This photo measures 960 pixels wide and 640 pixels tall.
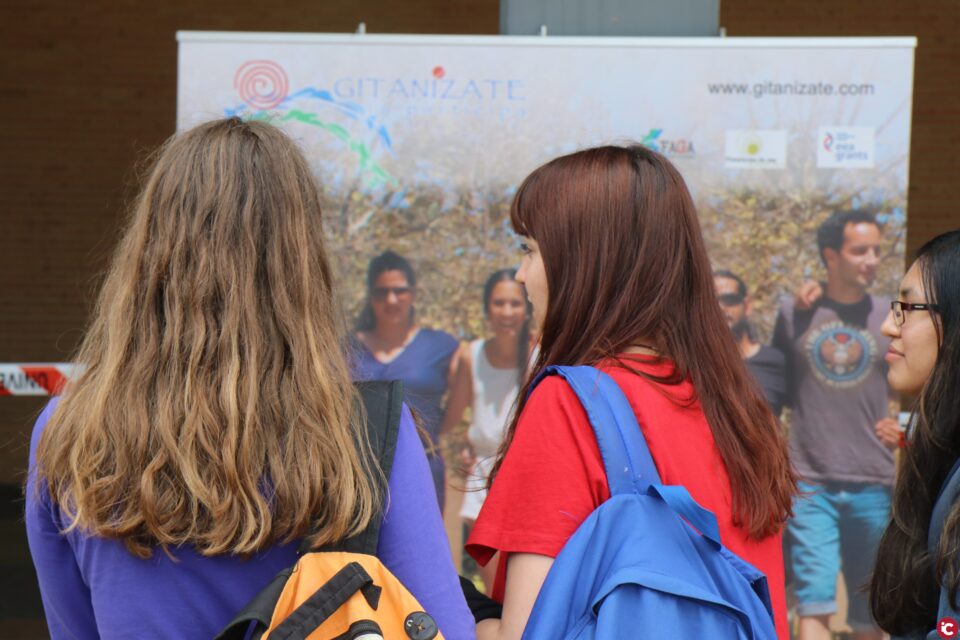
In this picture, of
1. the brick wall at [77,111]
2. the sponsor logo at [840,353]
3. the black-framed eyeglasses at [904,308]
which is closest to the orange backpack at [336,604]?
the black-framed eyeglasses at [904,308]

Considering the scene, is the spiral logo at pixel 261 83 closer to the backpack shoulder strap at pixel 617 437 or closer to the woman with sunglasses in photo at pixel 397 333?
the woman with sunglasses in photo at pixel 397 333

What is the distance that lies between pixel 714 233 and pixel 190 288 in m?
2.78

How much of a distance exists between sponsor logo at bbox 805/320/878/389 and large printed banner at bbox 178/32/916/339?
0.66 feet

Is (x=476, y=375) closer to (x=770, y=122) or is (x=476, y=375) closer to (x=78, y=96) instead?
(x=770, y=122)

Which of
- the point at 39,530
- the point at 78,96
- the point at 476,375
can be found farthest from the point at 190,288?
the point at 78,96

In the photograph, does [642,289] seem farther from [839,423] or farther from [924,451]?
[839,423]

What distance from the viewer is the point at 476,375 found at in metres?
3.96

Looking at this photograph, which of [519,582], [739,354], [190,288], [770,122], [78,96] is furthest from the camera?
[78,96]

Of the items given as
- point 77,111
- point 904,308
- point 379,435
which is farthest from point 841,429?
point 77,111

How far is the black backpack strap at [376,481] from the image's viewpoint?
1311 mm

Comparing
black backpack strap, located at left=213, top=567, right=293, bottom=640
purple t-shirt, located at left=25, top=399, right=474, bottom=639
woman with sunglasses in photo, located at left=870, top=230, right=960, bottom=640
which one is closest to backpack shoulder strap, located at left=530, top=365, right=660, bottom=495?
purple t-shirt, located at left=25, top=399, right=474, bottom=639

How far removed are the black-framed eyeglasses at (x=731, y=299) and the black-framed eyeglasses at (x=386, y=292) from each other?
1188mm

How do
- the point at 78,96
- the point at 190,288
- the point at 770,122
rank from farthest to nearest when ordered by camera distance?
the point at 78,96 < the point at 770,122 < the point at 190,288

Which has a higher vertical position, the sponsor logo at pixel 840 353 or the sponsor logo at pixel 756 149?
the sponsor logo at pixel 756 149
